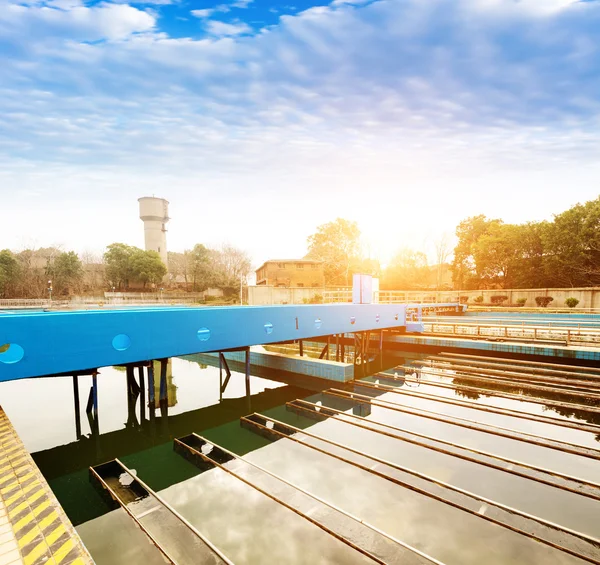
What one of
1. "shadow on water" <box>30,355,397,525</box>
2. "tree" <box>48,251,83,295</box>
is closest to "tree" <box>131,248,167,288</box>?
"tree" <box>48,251,83,295</box>

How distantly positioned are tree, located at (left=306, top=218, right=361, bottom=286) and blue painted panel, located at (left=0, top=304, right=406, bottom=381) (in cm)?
3917

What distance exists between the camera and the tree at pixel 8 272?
41844 millimetres

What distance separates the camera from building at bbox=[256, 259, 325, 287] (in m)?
51.2

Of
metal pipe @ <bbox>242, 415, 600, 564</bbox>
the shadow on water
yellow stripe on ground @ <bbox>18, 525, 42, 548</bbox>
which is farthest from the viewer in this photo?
the shadow on water

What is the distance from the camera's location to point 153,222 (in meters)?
71.2

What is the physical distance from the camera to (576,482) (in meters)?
6.54

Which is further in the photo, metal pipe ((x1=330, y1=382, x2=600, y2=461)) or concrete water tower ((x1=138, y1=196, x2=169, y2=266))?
concrete water tower ((x1=138, y1=196, x2=169, y2=266))

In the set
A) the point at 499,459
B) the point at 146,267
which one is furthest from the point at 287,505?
the point at 146,267

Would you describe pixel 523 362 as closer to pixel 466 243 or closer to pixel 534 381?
pixel 534 381

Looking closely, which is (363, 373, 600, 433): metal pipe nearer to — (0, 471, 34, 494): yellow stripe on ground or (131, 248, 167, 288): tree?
(0, 471, 34, 494): yellow stripe on ground

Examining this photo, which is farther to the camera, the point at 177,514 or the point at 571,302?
the point at 571,302

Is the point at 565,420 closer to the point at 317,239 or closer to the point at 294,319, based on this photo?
the point at 294,319

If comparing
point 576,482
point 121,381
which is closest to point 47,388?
point 121,381

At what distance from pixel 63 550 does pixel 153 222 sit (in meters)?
75.2
